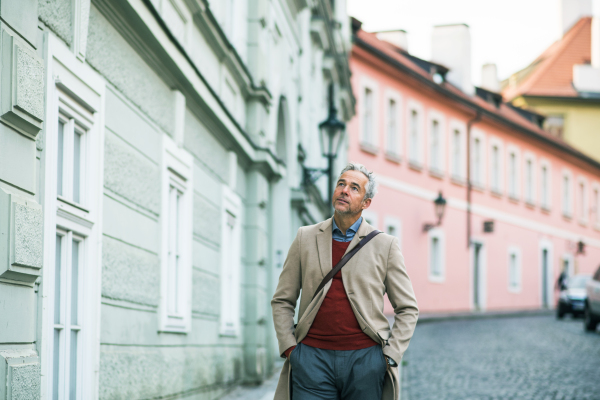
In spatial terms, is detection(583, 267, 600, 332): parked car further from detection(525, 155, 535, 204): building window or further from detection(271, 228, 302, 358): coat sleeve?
detection(525, 155, 535, 204): building window

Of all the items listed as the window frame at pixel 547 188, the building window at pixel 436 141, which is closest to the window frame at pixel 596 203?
the window frame at pixel 547 188

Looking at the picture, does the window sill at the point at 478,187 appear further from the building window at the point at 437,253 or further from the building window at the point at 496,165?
the building window at the point at 437,253

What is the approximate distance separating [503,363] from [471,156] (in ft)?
71.6

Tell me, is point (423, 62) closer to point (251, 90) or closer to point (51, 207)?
point (251, 90)

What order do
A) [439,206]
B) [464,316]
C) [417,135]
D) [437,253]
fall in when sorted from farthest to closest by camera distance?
[437,253] → [417,135] → [439,206] → [464,316]

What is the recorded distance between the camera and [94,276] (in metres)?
5.44

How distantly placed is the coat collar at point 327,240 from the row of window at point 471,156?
80.6 ft

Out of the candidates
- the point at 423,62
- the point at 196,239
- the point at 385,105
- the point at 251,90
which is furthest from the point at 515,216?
the point at 196,239

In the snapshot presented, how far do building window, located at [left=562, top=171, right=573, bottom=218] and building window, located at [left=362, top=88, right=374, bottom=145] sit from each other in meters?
16.9

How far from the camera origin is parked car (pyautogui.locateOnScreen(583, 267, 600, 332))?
2067 centimetres

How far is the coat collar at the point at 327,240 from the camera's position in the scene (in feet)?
14.5

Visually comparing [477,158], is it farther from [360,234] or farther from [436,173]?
[360,234]

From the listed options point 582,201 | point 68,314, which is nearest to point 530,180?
point 582,201

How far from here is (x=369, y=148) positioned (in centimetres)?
2927
